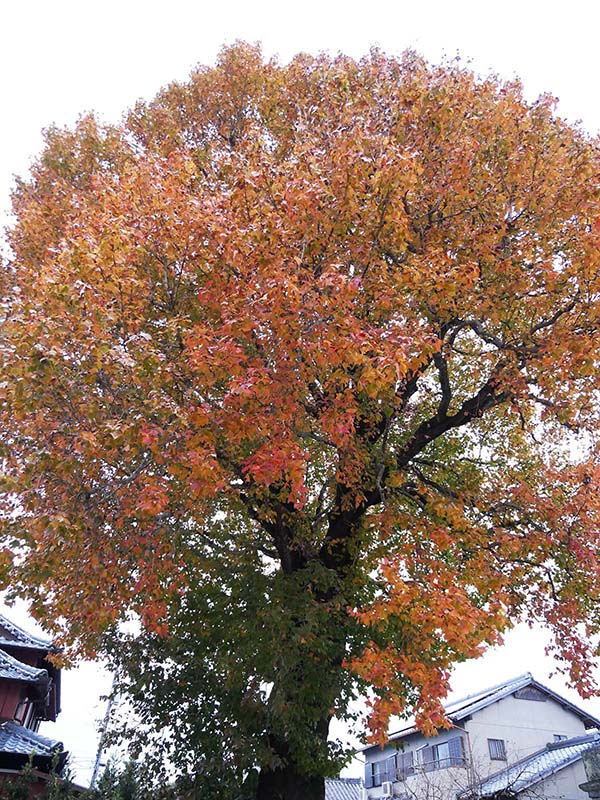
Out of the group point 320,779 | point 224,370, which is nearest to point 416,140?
point 224,370

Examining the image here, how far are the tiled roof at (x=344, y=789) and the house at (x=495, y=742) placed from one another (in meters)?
8.08

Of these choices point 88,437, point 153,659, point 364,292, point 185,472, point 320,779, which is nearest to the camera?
point 88,437

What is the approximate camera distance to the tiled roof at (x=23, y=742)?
13930 mm

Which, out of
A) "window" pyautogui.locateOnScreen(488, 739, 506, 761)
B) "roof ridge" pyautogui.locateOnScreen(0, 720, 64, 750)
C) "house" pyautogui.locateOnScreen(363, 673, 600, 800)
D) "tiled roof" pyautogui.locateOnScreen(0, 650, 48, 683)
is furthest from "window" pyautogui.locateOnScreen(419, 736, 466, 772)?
"tiled roof" pyautogui.locateOnScreen(0, 650, 48, 683)

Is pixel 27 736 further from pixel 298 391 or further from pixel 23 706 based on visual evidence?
pixel 298 391

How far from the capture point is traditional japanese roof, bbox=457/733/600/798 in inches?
637

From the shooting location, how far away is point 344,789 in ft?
112

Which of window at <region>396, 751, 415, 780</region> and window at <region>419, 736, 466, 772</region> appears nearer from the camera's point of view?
window at <region>419, 736, 466, 772</region>

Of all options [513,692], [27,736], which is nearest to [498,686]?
[513,692]

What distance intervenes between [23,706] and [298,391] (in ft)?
59.0

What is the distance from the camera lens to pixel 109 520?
21.7 feet

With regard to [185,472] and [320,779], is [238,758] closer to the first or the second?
[320,779]

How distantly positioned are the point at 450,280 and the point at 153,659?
740 cm

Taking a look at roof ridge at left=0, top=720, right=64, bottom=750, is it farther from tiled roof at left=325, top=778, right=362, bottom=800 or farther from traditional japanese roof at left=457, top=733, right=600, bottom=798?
tiled roof at left=325, top=778, right=362, bottom=800
